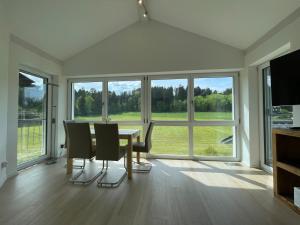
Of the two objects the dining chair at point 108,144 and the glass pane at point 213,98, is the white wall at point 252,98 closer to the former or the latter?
the glass pane at point 213,98

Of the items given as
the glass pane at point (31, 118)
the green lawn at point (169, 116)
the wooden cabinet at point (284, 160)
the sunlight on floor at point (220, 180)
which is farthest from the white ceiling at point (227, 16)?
the glass pane at point (31, 118)

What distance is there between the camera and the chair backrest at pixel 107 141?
3117 millimetres

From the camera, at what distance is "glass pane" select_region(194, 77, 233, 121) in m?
4.52

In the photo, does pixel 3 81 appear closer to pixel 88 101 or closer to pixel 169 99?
pixel 88 101

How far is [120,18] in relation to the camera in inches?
165

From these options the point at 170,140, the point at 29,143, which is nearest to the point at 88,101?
the point at 29,143

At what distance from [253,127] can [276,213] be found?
6.80 feet

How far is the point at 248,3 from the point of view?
2787 millimetres

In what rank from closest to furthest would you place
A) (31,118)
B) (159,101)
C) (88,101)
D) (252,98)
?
(252,98) < (31,118) < (159,101) < (88,101)

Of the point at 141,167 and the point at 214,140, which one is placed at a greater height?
the point at 214,140

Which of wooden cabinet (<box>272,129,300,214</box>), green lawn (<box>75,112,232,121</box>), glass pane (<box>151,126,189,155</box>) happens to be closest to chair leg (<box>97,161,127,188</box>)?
glass pane (<box>151,126,189,155</box>)

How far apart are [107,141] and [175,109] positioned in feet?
6.97

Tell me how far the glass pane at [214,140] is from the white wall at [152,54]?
1.44 metres

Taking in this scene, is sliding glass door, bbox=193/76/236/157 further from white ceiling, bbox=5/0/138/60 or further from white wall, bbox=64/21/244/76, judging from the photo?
white ceiling, bbox=5/0/138/60
